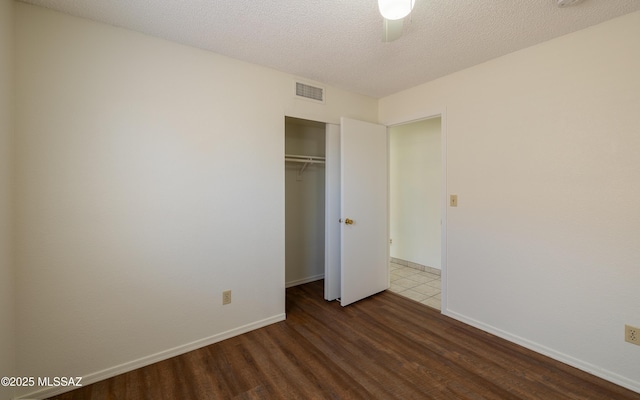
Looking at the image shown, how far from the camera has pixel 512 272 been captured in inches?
89.7

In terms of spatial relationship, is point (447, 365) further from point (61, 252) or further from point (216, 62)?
point (216, 62)

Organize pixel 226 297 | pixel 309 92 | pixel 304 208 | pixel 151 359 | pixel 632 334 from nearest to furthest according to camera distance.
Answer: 1. pixel 632 334
2. pixel 151 359
3. pixel 226 297
4. pixel 309 92
5. pixel 304 208

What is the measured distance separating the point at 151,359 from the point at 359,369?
156cm

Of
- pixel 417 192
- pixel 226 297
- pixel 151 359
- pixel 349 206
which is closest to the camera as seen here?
pixel 151 359

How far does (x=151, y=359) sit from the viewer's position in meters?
2.00

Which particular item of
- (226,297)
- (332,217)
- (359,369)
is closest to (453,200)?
(332,217)

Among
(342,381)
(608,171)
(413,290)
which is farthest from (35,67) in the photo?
(413,290)

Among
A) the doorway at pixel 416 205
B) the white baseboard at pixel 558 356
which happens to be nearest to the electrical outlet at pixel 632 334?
the white baseboard at pixel 558 356

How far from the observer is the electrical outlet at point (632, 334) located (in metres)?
1.73

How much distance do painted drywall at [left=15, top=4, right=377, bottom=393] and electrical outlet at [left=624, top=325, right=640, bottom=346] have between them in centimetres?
263

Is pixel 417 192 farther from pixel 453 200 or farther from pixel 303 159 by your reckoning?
pixel 303 159

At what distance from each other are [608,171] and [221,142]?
2.88 m

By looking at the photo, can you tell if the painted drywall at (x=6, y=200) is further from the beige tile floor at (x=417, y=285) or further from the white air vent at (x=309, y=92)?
the beige tile floor at (x=417, y=285)

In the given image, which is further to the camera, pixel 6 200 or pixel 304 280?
pixel 304 280
